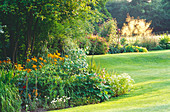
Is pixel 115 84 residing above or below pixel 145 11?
below

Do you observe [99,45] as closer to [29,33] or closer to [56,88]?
[29,33]

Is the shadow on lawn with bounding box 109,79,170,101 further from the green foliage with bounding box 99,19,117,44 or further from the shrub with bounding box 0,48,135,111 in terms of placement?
the green foliage with bounding box 99,19,117,44

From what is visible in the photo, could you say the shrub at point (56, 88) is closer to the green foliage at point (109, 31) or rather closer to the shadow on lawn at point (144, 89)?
→ the shadow on lawn at point (144, 89)

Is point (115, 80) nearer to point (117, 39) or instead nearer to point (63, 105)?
point (63, 105)

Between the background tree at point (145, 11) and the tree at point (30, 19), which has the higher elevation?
the background tree at point (145, 11)

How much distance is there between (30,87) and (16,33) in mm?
3752

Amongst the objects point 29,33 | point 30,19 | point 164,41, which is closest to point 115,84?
point 29,33

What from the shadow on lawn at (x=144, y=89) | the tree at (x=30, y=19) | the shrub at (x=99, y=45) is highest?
the tree at (x=30, y=19)

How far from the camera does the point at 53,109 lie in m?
6.03

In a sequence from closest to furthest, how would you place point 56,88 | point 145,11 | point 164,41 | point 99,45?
point 56,88 → point 99,45 → point 164,41 → point 145,11

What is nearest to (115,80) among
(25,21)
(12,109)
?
(12,109)

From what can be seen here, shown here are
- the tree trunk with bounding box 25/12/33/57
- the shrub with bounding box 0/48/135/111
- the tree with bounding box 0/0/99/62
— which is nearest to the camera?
the shrub with bounding box 0/48/135/111

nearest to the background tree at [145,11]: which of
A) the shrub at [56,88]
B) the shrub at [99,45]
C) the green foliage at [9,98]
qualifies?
the shrub at [99,45]

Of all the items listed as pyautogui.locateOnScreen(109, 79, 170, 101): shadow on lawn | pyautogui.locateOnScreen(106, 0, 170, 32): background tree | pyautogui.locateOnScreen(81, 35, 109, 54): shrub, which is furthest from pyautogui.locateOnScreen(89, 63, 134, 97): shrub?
pyautogui.locateOnScreen(106, 0, 170, 32): background tree
